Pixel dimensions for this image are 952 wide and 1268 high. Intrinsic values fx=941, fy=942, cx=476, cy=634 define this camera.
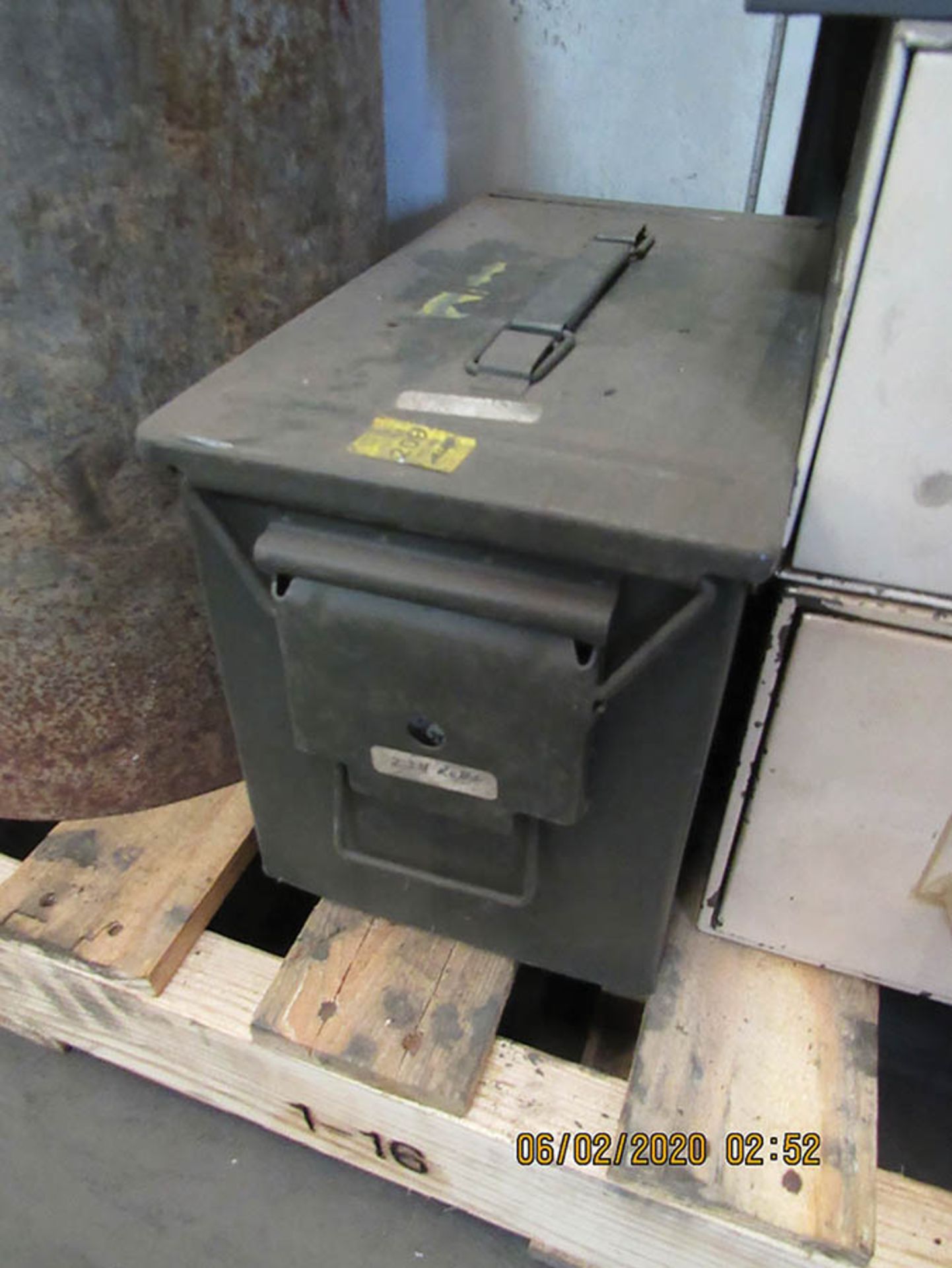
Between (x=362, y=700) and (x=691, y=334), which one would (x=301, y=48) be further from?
(x=362, y=700)

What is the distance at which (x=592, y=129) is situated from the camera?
1.03m

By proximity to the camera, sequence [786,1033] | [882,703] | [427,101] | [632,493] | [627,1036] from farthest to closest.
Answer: [427,101] < [627,1036] < [786,1033] < [882,703] < [632,493]

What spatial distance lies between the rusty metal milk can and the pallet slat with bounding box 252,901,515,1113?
0.84 ft

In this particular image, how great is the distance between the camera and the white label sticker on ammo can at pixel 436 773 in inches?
23.4

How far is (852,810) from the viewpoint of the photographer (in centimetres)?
67

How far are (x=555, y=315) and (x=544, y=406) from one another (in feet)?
0.41

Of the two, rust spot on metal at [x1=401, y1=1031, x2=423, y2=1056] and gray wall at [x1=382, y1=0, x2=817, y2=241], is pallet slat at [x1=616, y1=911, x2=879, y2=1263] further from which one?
gray wall at [x1=382, y1=0, x2=817, y2=241]

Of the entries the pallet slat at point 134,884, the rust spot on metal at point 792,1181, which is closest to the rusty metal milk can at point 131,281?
the pallet slat at point 134,884

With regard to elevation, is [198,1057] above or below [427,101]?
below

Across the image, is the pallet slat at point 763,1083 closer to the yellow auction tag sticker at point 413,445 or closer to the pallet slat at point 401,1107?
the pallet slat at point 401,1107

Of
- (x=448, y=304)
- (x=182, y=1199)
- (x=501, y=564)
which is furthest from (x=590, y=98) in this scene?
(x=182, y=1199)

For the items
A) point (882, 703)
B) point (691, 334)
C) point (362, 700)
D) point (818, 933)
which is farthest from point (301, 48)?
point (818, 933)

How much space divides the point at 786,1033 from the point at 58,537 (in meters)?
0.70

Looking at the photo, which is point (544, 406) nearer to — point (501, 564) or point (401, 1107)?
point (501, 564)
